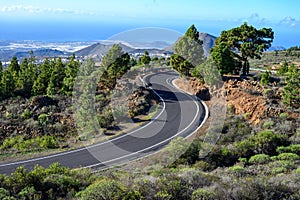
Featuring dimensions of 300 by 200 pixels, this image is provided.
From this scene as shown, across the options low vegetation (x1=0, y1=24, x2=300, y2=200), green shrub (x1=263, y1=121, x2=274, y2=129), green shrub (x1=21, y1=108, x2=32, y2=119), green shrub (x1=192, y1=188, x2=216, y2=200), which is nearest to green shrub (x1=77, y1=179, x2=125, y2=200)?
low vegetation (x1=0, y1=24, x2=300, y2=200)

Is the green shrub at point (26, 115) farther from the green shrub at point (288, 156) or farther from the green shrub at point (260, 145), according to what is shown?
the green shrub at point (288, 156)

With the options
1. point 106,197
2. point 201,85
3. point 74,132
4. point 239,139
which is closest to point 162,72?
point 201,85

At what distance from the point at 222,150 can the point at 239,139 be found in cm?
305

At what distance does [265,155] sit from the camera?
1363cm

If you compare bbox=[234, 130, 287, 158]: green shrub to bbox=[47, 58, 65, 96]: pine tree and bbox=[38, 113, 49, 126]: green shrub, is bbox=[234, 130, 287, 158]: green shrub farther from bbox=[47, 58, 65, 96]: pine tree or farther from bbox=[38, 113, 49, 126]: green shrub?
bbox=[47, 58, 65, 96]: pine tree

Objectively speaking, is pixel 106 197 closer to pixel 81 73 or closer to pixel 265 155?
pixel 265 155

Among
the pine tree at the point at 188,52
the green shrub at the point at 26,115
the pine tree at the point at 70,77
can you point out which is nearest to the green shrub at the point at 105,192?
the green shrub at the point at 26,115

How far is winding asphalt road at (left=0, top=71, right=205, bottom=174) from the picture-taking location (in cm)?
1675

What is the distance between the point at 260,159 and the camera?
524 inches

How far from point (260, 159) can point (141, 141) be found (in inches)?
312

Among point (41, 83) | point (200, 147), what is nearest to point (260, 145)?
point (200, 147)

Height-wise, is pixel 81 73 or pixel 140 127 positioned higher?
pixel 81 73

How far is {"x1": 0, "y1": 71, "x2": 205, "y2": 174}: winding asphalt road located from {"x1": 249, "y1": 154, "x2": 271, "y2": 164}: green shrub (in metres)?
5.85

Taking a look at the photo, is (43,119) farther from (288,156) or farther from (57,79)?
(288,156)
